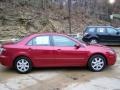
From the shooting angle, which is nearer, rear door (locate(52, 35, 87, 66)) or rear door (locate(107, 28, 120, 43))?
rear door (locate(52, 35, 87, 66))

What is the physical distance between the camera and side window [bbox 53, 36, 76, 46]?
36.8 feet

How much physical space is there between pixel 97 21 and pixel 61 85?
1092 inches

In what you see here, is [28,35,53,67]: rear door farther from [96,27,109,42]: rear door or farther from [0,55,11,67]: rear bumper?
[96,27,109,42]: rear door

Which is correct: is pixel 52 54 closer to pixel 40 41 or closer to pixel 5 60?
pixel 40 41

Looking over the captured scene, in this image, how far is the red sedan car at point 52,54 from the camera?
1098cm

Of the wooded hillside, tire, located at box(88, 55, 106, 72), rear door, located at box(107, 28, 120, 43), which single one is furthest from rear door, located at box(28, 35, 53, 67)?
the wooded hillside

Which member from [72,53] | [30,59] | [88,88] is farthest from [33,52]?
[88,88]

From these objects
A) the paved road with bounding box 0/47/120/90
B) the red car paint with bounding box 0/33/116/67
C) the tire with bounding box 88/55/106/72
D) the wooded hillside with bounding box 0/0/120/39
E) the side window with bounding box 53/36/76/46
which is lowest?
the paved road with bounding box 0/47/120/90

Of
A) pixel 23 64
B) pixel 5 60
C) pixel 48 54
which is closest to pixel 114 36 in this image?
pixel 48 54

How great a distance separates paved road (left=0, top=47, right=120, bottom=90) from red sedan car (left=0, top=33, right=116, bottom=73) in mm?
306

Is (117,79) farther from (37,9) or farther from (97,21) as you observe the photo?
(97,21)

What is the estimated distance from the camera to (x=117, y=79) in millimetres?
10094

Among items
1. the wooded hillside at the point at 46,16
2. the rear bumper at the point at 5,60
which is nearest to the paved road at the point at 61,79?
the rear bumper at the point at 5,60

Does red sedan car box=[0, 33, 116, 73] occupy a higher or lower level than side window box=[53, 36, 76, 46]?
lower
